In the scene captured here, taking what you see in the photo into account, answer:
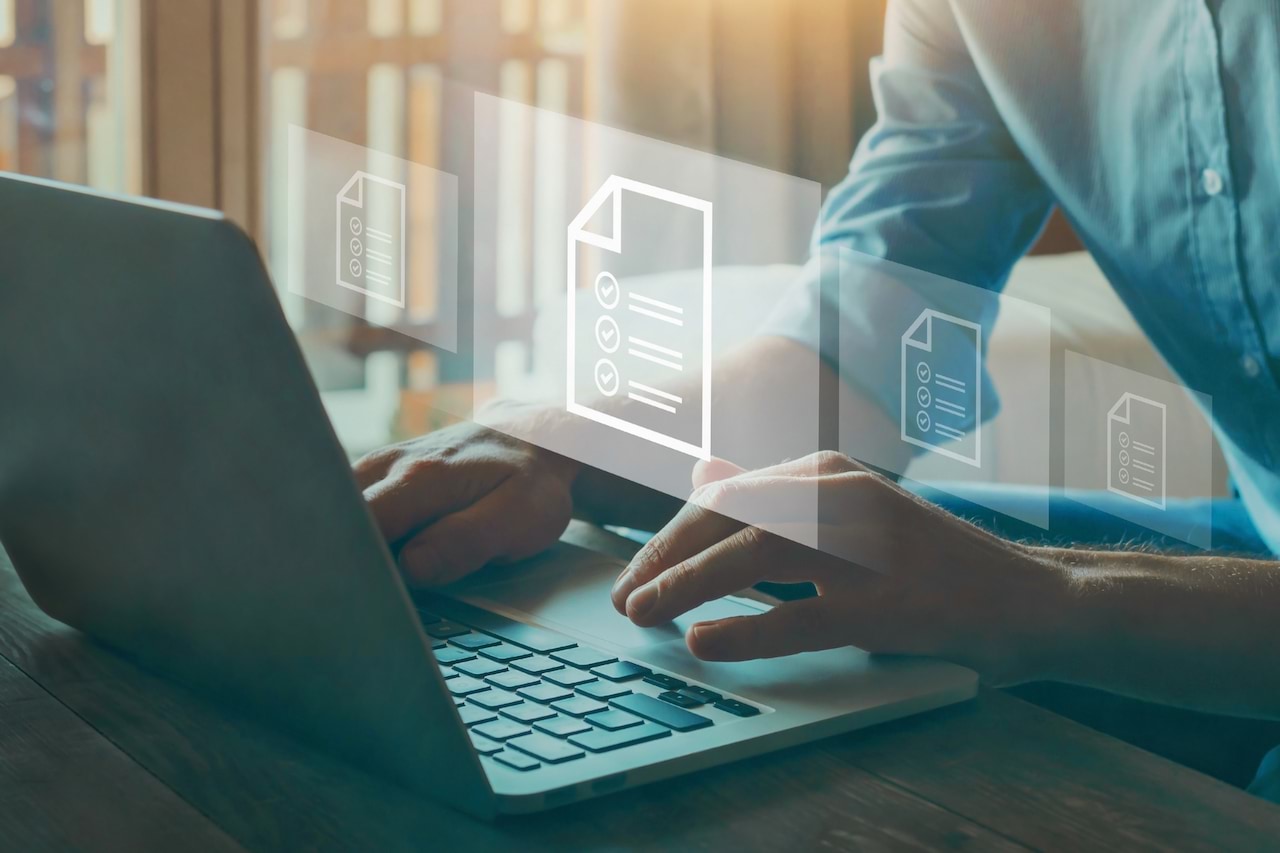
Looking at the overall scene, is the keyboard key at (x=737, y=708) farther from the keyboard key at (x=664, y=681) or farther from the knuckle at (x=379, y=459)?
the knuckle at (x=379, y=459)

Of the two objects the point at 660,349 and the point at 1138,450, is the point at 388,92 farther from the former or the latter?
the point at 1138,450

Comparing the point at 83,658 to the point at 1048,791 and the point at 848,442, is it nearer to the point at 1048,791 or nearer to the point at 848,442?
the point at 1048,791

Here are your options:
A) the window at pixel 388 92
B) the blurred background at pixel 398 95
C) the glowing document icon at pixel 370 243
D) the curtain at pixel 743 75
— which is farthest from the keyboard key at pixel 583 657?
the curtain at pixel 743 75

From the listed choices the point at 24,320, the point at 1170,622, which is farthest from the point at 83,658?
the point at 1170,622

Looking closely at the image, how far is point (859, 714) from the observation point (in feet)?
1.34

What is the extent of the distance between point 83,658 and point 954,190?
2.54 ft

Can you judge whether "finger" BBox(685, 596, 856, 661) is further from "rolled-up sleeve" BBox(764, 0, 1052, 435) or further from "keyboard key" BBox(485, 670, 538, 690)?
"rolled-up sleeve" BBox(764, 0, 1052, 435)

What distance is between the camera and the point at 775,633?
45 centimetres

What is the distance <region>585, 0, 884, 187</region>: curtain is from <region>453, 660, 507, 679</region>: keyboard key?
7.57ft

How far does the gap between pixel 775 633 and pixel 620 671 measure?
0.19ft

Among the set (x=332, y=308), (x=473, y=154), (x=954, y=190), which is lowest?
(x=332, y=308)

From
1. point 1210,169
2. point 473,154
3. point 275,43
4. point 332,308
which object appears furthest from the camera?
point 473,154

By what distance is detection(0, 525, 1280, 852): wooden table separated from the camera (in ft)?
1.09

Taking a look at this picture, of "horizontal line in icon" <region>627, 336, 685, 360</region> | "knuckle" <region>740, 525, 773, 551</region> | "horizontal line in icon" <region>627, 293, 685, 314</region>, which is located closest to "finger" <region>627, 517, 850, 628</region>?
"knuckle" <region>740, 525, 773, 551</region>
